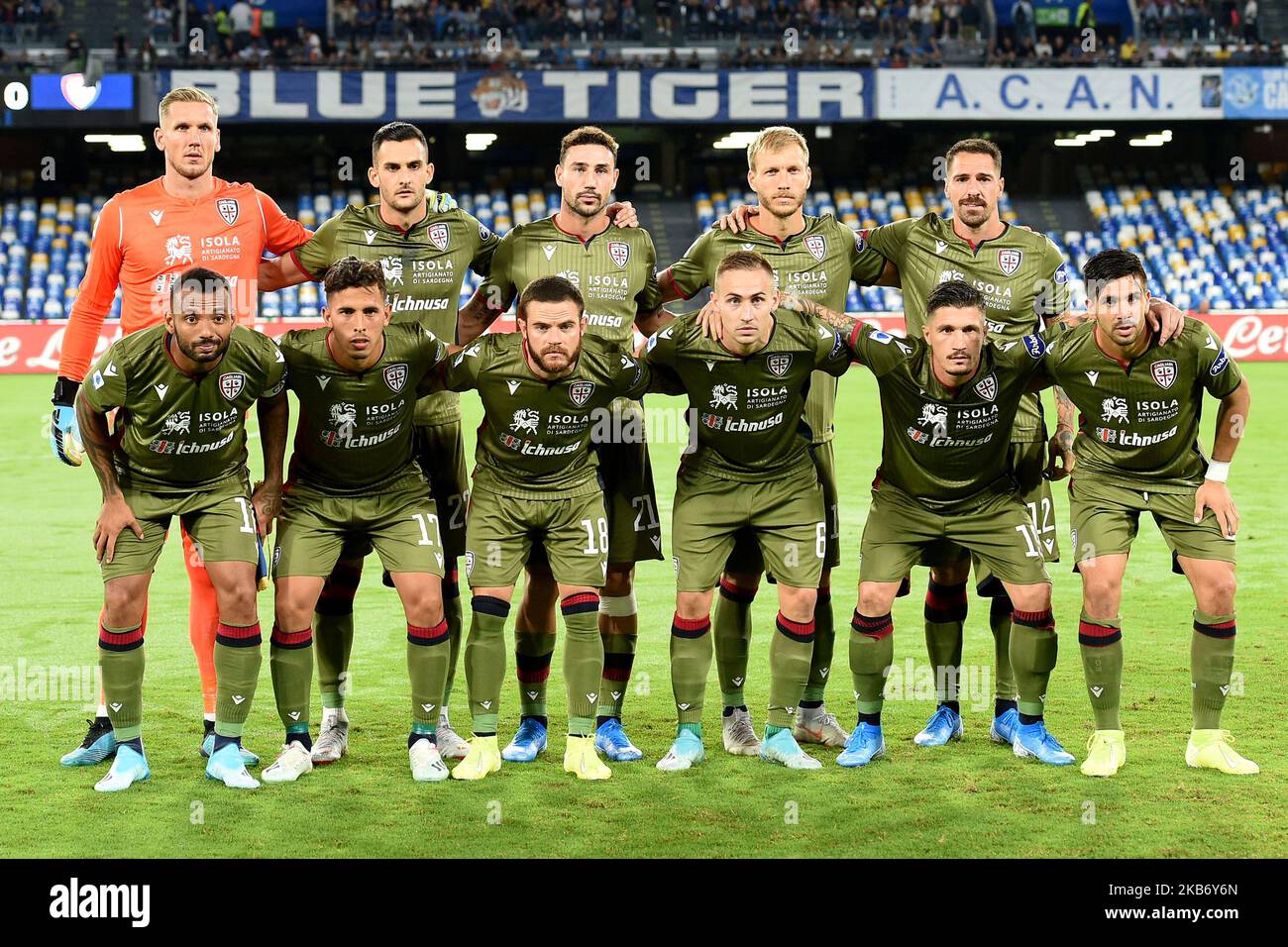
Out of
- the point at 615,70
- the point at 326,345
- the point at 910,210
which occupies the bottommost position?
the point at 326,345

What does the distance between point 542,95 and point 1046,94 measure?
9.87 m

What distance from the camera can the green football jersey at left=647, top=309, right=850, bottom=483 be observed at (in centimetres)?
578

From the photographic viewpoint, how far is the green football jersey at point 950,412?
575 centimetres

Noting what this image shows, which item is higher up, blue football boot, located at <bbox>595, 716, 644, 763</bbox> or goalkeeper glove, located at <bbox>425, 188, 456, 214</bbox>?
goalkeeper glove, located at <bbox>425, 188, 456, 214</bbox>

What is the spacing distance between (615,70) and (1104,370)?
81.1 feet

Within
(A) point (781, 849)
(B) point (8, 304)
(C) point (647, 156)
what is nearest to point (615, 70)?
(C) point (647, 156)

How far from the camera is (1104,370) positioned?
5660 millimetres

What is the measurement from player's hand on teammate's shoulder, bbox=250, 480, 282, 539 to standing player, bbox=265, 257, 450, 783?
0.13 feet

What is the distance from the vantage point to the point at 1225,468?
5.68 meters

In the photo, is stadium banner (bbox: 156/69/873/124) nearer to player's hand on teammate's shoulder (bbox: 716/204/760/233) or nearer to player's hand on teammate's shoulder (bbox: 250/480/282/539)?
player's hand on teammate's shoulder (bbox: 716/204/760/233)

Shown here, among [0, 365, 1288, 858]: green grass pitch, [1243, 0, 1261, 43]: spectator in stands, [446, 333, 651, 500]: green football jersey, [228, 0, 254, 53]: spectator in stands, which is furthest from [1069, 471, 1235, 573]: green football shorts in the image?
[1243, 0, 1261, 43]: spectator in stands

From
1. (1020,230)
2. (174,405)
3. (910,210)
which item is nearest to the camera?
(174,405)

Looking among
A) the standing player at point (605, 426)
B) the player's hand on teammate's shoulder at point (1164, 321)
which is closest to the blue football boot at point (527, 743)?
the standing player at point (605, 426)

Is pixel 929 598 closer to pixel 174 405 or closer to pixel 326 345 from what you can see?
pixel 326 345
